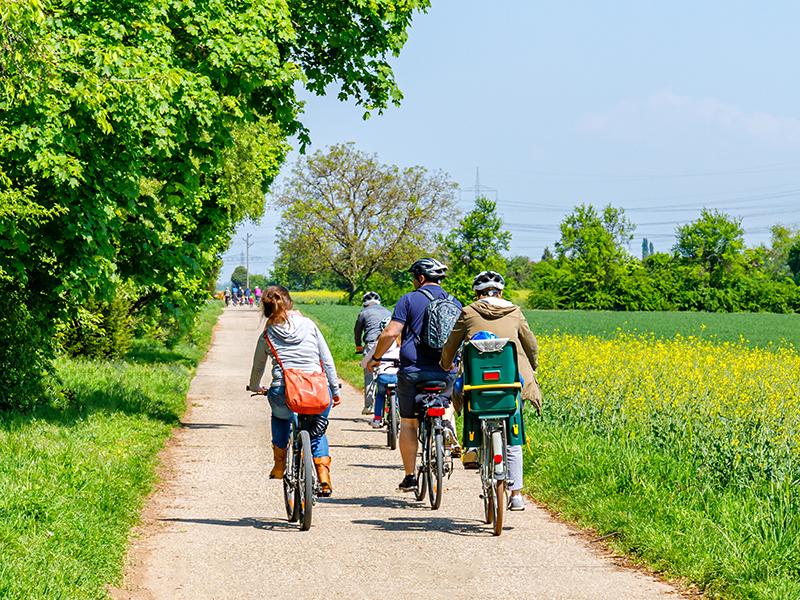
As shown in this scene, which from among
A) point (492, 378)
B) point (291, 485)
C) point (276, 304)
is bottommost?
point (291, 485)

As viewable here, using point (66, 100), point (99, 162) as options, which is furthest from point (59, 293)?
point (66, 100)

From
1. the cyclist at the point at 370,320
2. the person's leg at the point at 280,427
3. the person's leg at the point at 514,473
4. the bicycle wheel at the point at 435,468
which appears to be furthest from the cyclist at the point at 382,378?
the person's leg at the point at 514,473

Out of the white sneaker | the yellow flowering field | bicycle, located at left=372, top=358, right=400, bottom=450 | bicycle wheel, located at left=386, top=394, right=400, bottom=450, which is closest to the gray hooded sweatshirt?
the white sneaker

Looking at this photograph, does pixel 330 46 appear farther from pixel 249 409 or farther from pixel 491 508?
pixel 491 508

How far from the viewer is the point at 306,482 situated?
26.2 ft

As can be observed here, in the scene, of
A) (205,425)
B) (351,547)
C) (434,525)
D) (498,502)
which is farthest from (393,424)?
(351,547)

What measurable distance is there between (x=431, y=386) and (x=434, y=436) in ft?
1.37

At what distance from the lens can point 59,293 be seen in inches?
534

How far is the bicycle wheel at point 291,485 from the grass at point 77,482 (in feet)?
3.96

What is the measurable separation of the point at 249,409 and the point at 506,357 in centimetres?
1079

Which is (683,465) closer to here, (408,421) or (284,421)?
(408,421)

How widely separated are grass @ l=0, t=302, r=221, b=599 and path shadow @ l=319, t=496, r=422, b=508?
5.52ft

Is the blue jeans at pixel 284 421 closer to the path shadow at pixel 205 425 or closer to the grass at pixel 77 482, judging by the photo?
the grass at pixel 77 482

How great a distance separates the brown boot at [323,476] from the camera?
823 cm
